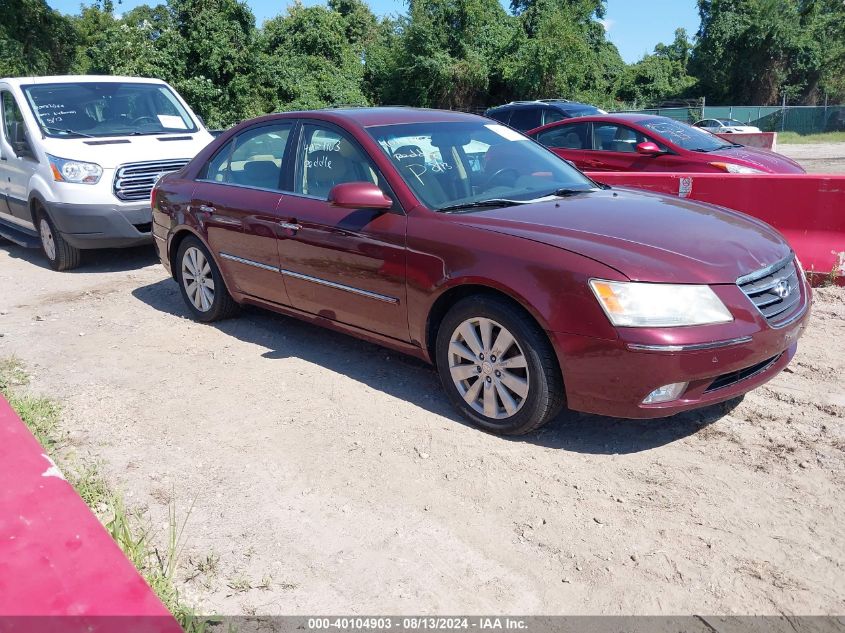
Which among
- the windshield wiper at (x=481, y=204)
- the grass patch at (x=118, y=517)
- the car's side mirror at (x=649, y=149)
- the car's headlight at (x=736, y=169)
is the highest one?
the windshield wiper at (x=481, y=204)

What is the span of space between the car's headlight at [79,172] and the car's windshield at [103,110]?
54 cm

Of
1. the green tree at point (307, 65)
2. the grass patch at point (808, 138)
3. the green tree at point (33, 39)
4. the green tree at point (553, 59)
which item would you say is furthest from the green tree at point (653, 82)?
the green tree at point (33, 39)

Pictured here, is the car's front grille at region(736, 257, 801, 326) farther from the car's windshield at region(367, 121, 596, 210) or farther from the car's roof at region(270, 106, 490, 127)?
the car's roof at region(270, 106, 490, 127)

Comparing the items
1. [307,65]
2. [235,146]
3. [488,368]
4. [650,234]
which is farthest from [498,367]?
[307,65]

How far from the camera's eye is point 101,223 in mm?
8039

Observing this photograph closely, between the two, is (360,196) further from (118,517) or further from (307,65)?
(307,65)

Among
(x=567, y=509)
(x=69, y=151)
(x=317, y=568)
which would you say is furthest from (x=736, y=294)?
(x=69, y=151)

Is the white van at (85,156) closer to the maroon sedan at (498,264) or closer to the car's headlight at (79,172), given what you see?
the car's headlight at (79,172)

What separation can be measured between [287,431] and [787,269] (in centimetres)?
286

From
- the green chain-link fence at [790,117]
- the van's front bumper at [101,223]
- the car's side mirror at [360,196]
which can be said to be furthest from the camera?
the green chain-link fence at [790,117]

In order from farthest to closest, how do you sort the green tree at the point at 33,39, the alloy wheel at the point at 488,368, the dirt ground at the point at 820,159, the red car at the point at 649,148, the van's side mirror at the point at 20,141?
the green tree at the point at 33,39, the dirt ground at the point at 820,159, the red car at the point at 649,148, the van's side mirror at the point at 20,141, the alloy wheel at the point at 488,368

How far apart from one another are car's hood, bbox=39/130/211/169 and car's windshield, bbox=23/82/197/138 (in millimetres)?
224

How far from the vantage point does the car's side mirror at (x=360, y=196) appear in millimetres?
4398

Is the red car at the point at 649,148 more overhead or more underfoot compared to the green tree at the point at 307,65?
more underfoot
